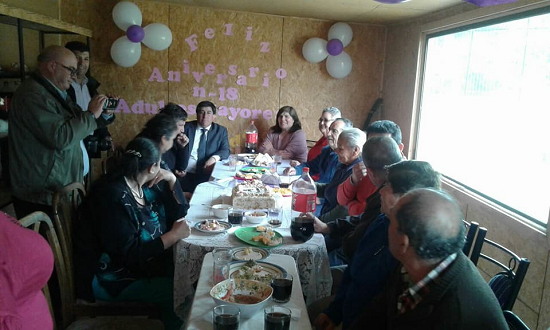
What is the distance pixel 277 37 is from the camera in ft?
15.7

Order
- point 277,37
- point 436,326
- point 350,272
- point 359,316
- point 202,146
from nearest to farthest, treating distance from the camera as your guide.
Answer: point 436,326 < point 359,316 < point 350,272 < point 202,146 < point 277,37

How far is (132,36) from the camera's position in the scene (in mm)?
4262

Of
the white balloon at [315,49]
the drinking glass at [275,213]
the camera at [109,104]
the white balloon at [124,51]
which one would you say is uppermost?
the white balloon at [315,49]

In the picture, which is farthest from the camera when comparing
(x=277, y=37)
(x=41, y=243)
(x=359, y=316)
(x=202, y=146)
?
(x=277, y=37)

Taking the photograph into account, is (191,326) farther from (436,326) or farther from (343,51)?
(343,51)

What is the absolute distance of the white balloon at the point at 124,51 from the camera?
14.2 feet

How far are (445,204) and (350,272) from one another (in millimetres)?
680

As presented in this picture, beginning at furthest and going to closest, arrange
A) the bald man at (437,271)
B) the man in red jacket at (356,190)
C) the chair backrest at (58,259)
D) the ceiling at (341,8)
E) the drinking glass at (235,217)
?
1. the ceiling at (341,8)
2. the man in red jacket at (356,190)
3. the drinking glass at (235,217)
4. the chair backrest at (58,259)
5. the bald man at (437,271)

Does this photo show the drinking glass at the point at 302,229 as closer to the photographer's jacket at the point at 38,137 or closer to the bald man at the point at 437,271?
the bald man at the point at 437,271

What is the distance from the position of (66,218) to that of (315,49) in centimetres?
368

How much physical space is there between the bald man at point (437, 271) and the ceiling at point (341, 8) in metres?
2.99

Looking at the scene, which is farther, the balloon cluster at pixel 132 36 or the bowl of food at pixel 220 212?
the balloon cluster at pixel 132 36

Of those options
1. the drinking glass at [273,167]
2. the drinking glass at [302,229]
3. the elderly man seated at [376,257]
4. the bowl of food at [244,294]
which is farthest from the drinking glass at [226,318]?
the drinking glass at [273,167]

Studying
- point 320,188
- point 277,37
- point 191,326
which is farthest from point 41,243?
point 277,37
